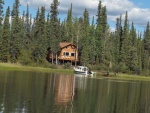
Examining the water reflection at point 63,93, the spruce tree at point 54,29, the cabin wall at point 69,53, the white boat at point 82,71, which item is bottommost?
the water reflection at point 63,93

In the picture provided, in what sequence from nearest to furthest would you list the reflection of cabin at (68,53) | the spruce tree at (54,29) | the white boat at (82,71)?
the white boat at (82,71) < the spruce tree at (54,29) < the reflection of cabin at (68,53)

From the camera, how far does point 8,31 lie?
105 meters

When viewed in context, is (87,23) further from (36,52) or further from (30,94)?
(30,94)

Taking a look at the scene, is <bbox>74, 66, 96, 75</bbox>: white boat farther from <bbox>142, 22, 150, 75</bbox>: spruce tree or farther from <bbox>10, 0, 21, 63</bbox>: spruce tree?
<bbox>142, 22, 150, 75</bbox>: spruce tree

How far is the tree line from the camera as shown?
107m

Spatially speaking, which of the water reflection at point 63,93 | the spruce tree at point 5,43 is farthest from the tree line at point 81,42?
the water reflection at point 63,93

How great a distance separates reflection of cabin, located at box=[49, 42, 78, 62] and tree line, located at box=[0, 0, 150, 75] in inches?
82.4

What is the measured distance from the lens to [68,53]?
121812mm

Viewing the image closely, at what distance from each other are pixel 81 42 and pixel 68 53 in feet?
22.8

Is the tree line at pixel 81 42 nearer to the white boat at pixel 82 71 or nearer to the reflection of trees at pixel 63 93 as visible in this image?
the white boat at pixel 82 71

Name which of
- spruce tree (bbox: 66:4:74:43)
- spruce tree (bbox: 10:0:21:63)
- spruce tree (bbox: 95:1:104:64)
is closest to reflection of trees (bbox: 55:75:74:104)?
spruce tree (bbox: 10:0:21:63)

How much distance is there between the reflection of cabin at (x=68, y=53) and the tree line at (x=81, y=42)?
6.87ft

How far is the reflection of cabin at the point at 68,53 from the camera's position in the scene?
121 m

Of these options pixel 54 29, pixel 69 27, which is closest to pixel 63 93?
pixel 54 29
